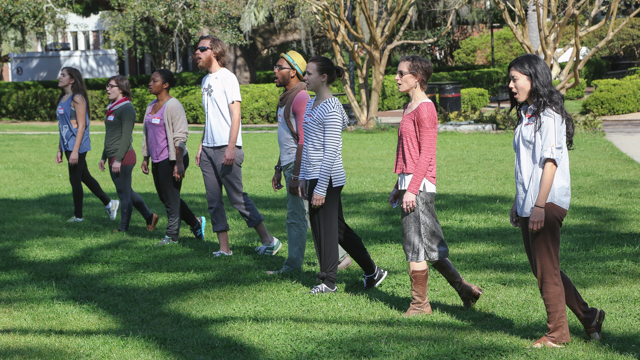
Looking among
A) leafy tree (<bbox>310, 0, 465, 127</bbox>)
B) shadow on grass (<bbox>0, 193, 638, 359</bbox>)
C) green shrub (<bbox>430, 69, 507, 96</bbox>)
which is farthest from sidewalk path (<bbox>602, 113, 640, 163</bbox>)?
green shrub (<bbox>430, 69, 507, 96</bbox>)

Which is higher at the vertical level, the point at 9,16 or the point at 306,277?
the point at 9,16

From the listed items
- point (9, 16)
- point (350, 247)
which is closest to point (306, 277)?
point (350, 247)

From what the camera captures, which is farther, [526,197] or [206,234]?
[206,234]

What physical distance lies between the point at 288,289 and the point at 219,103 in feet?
6.01

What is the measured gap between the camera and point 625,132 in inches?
661

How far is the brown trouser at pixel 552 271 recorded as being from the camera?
11.7 ft

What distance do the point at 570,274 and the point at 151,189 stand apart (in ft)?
24.2

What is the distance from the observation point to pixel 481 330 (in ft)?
13.9

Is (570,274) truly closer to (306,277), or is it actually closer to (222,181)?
(306,277)

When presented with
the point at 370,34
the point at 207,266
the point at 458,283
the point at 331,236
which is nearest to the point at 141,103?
the point at 370,34

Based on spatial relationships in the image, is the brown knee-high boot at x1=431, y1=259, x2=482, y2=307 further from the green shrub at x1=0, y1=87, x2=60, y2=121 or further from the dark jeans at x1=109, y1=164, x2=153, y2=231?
the green shrub at x1=0, y1=87, x2=60, y2=121

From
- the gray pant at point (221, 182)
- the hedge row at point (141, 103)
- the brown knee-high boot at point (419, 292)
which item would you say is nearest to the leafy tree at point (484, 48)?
the hedge row at point (141, 103)

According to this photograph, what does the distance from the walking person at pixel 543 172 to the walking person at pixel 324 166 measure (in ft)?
4.58

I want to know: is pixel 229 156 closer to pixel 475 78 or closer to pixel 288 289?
pixel 288 289
